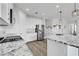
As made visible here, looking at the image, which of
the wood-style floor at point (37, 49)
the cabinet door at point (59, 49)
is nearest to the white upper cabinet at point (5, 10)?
the wood-style floor at point (37, 49)

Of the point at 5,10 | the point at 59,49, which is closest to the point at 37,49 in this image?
the point at 59,49

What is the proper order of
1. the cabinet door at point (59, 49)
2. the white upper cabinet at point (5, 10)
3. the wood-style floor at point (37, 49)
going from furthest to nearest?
the wood-style floor at point (37, 49) < the cabinet door at point (59, 49) < the white upper cabinet at point (5, 10)

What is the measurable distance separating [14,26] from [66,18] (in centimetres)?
126

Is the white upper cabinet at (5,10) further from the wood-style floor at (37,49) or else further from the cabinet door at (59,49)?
the cabinet door at (59,49)

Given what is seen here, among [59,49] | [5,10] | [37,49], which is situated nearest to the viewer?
[5,10]

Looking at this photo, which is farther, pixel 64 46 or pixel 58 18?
pixel 58 18

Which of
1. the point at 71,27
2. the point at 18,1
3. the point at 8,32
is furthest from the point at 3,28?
the point at 71,27

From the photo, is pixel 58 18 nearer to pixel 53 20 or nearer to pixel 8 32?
pixel 53 20

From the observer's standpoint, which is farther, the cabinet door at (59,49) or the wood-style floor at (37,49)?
the wood-style floor at (37,49)

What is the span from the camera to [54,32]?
73.6 inches

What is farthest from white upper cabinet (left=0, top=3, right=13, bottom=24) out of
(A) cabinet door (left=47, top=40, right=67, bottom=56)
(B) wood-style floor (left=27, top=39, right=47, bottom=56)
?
(A) cabinet door (left=47, top=40, right=67, bottom=56)

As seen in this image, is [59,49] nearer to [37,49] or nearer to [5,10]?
[5,10]

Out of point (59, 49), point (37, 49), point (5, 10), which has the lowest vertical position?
point (37, 49)

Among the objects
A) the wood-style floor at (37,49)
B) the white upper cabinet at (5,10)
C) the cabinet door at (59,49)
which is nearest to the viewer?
the white upper cabinet at (5,10)
